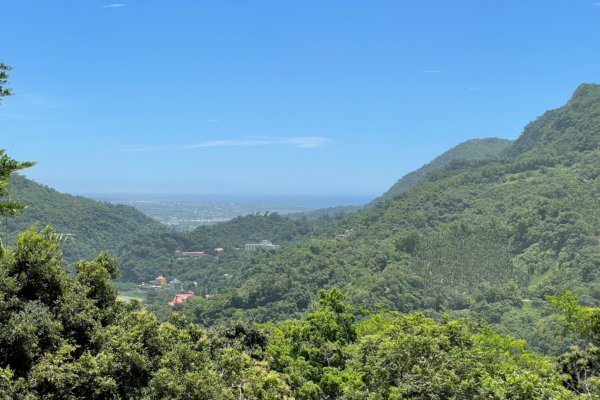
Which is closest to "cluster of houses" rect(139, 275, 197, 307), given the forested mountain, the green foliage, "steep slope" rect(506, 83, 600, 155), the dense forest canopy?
the dense forest canopy

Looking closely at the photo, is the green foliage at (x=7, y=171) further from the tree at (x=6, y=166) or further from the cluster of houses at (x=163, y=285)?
the cluster of houses at (x=163, y=285)

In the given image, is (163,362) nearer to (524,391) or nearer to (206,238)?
(524,391)

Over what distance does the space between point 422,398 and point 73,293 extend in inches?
309

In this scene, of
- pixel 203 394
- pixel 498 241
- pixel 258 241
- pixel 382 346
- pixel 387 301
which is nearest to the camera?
pixel 203 394

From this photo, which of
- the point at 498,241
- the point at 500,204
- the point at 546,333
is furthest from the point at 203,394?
the point at 500,204

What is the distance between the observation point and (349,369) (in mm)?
13297

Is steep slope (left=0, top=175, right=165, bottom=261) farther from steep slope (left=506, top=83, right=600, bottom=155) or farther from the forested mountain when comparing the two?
steep slope (left=506, top=83, right=600, bottom=155)

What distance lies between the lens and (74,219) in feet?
344

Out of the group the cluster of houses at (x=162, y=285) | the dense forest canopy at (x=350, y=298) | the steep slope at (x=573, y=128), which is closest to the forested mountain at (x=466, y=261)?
Answer: the dense forest canopy at (x=350, y=298)

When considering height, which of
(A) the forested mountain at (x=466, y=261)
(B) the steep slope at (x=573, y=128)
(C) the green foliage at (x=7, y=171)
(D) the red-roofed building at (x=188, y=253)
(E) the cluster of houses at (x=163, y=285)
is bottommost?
(E) the cluster of houses at (x=163, y=285)

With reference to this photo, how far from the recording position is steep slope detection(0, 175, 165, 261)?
91.9 m

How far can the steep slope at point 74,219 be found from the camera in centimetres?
9194

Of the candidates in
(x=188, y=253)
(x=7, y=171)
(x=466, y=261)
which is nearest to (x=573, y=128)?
(x=466, y=261)

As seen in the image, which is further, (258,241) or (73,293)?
(258,241)
